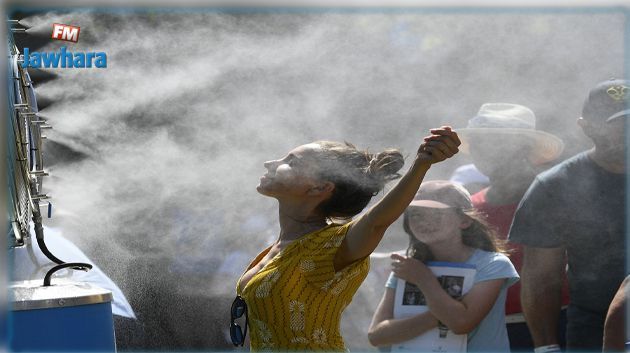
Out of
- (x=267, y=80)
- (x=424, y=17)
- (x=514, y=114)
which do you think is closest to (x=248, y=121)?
(x=267, y=80)

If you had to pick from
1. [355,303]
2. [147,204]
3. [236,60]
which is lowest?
[355,303]

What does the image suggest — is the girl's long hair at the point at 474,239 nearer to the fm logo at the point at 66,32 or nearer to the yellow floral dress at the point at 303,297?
the yellow floral dress at the point at 303,297

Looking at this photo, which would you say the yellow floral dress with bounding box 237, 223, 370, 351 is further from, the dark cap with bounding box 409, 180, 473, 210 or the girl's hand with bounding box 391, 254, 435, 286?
the dark cap with bounding box 409, 180, 473, 210

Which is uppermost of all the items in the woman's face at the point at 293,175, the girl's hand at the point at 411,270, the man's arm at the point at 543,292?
the woman's face at the point at 293,175

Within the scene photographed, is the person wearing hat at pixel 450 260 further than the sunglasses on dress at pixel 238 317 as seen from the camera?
Yes

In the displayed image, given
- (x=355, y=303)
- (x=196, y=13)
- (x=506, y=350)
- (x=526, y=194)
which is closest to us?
(x=506, y=350)

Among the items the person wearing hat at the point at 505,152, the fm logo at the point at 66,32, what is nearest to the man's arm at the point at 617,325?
the person wearing hat at the point at 505,152

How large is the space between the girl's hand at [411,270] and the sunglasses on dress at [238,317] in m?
0.81

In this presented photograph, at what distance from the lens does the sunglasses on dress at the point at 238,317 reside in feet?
7.97

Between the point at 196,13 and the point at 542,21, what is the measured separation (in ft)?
4.43

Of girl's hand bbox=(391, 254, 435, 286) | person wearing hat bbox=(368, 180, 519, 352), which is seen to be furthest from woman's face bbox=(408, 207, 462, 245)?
girl's hand bbox=(391, 254, 435, 286)

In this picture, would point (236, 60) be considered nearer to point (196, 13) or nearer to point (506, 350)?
point (196, 13)

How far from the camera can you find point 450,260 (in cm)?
316

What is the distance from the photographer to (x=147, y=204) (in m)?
3.65
